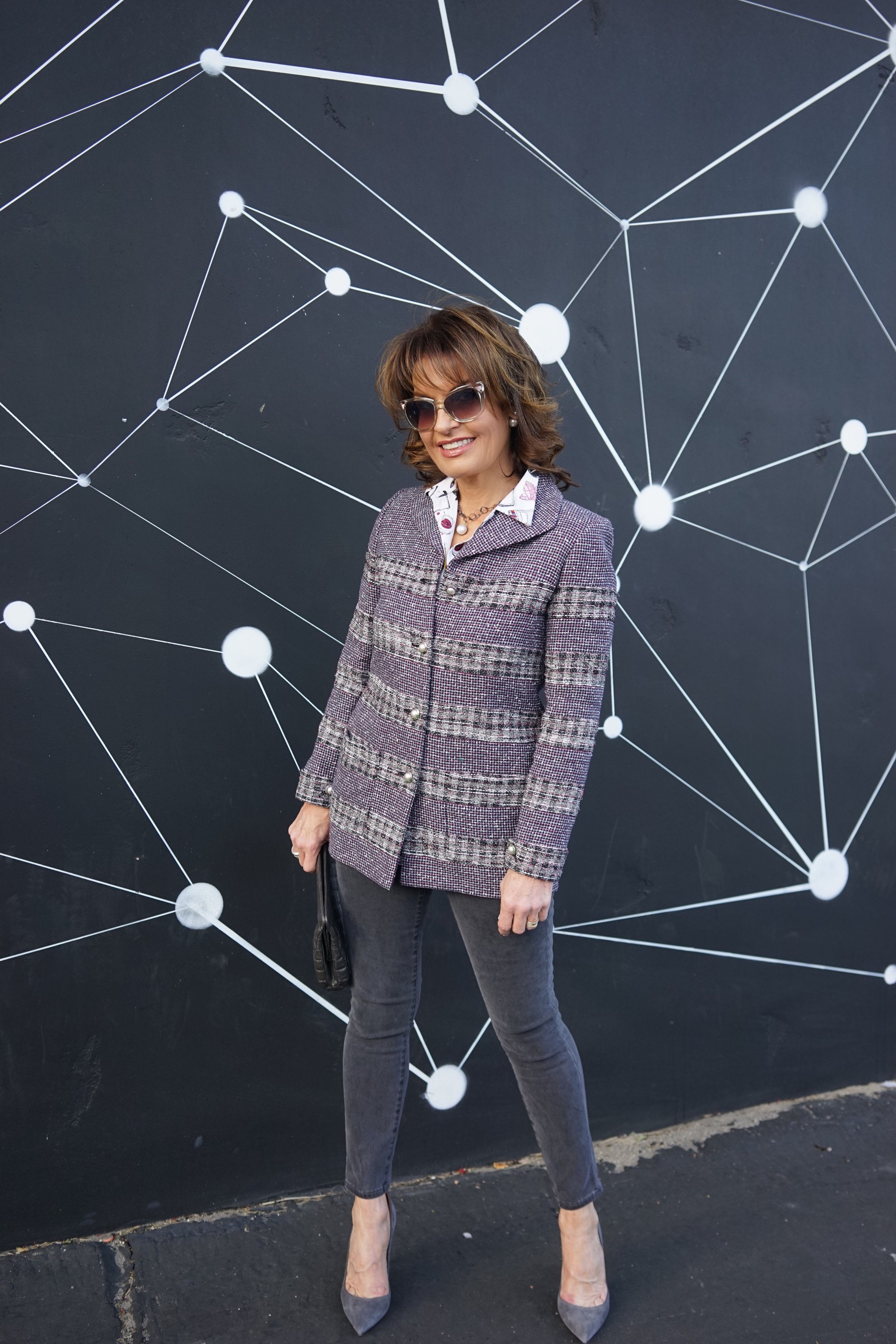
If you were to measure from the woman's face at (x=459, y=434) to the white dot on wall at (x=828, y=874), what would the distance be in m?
1.56

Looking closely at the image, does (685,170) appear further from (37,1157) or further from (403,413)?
(37,1157)

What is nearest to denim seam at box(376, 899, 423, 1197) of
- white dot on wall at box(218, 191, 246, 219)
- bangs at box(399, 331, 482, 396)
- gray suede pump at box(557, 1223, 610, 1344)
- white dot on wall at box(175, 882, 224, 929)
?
gray suede pump at box(557, 1223, 610, 1344)

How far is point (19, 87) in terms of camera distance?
1851 mm

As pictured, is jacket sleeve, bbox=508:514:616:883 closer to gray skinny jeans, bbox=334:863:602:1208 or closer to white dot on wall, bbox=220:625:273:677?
gray skinny jeans, bbox=334:863:602:1208

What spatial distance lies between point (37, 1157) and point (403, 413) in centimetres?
161

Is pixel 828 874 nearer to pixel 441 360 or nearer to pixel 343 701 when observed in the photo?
pixel 343 701

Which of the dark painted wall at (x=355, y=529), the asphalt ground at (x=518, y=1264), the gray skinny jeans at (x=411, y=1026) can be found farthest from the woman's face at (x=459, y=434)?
the asphalt ground at (x=518, y=1264)

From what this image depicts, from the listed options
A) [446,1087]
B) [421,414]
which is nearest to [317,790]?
[421,414]

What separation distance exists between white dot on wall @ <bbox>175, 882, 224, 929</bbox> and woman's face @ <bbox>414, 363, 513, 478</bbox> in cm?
102

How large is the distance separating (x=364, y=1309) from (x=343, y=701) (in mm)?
1076

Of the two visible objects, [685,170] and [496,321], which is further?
[685,170]

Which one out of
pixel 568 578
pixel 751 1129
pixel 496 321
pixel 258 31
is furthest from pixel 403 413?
pixel 751 1129

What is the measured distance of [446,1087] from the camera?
2.31 meters

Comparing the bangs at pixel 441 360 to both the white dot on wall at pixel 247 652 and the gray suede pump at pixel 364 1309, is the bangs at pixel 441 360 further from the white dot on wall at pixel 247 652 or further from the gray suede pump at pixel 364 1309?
the gray suede pump at pixel 364 1309
